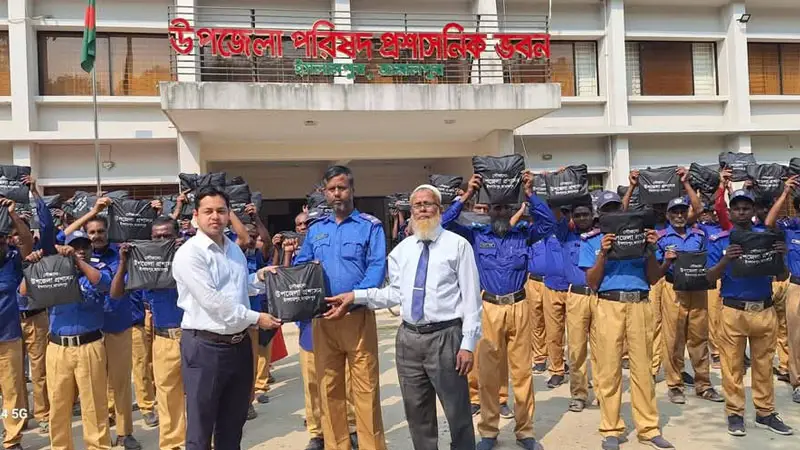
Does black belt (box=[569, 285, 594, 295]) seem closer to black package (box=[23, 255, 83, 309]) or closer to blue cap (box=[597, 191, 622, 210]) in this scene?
blue cap (box=[597, 191, 622, 210])

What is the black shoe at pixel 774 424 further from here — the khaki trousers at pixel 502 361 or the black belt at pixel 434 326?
the black belt at pixel 434 326

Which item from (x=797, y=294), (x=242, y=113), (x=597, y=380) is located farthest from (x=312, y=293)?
(x=242, y=113)

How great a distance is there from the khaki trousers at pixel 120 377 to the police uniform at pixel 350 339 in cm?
200

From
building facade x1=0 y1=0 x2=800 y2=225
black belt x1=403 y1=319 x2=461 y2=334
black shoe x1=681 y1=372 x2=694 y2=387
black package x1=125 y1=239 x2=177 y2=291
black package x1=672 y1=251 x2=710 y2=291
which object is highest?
building facade x1=0 y1=0 x2=800 y2=225

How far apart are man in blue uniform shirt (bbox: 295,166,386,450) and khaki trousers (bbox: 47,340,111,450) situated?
184cm

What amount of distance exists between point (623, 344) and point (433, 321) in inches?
76.5

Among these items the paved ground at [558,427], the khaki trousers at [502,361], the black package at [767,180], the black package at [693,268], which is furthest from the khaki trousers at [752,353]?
the khaki trousers at [502,361]

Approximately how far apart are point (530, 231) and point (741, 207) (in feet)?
5.88

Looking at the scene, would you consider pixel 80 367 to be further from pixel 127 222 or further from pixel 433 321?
pixel 433 321

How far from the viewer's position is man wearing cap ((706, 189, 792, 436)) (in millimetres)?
4914

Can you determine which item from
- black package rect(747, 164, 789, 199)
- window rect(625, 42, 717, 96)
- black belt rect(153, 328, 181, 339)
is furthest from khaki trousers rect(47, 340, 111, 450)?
window rect(625, 42, 717, 96)

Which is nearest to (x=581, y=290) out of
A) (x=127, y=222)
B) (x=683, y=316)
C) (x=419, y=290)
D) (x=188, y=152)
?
(x=683, y=316)

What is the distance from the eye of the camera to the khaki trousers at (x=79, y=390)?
4516 mm

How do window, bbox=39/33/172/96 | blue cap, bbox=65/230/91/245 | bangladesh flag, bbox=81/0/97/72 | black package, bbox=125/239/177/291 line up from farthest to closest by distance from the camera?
window, bbox=39/33/172/96 < bangladesh flag, bbox=81/0/97/72 < blue cap, bbox=65/230/91/245 < black package, bbox=125/239/177/291
